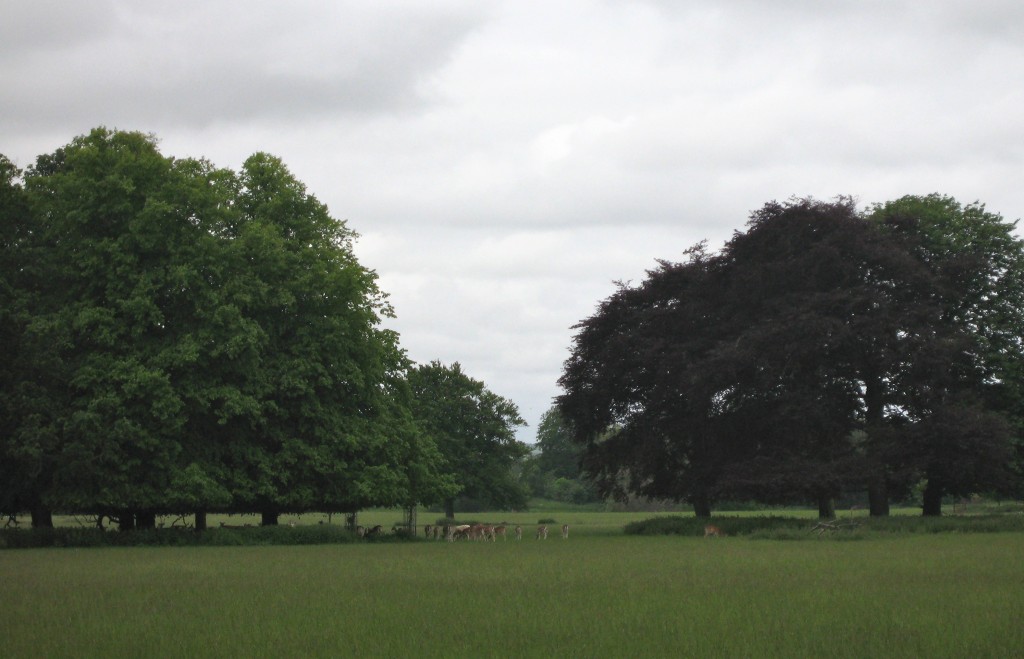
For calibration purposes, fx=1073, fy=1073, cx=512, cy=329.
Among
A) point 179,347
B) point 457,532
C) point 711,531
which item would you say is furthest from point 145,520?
point 711,531

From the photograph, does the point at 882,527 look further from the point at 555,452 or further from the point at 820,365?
the point at 555,452

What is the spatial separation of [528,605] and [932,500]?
1314 inches

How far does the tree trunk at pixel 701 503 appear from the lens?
4903 centimetres

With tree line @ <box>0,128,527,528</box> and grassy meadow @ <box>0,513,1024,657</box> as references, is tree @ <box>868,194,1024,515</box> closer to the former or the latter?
grassy meadow @ <box>0,513,1024,657</box>

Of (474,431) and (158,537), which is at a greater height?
(474,431)

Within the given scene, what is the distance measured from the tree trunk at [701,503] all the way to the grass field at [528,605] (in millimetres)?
17583

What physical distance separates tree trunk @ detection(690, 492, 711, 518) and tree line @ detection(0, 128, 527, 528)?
12.2 metres

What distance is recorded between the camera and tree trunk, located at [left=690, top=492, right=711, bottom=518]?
4903 centimetres

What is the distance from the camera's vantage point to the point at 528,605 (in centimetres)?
1828

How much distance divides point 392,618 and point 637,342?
3400 cm

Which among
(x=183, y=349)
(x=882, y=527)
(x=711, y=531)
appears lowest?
(x=711, y=531)

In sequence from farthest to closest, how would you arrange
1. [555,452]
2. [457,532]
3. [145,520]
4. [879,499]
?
[555,452]
[457,532]
[879,499]
[145,520]

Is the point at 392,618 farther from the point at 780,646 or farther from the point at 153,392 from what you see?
the point at 153,392

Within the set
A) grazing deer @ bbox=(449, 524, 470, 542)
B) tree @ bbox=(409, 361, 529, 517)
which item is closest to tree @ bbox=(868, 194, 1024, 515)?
grazing deer @ bbox=(449, 524, 470, 542)
